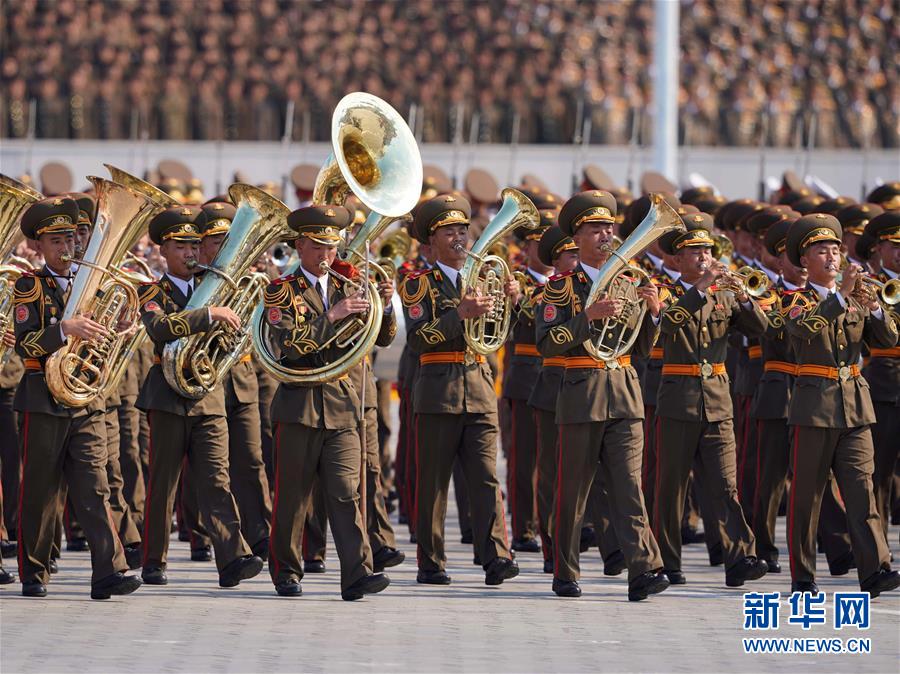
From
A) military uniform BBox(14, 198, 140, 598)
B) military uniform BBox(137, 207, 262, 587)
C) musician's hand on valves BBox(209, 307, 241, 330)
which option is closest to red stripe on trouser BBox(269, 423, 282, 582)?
military uniform BBox(137, 207, 262, 587)

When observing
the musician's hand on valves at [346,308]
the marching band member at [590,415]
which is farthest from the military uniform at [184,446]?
the marching band member at [590,415]

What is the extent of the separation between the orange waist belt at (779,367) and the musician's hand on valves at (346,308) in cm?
259

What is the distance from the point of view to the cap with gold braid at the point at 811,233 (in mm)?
10336

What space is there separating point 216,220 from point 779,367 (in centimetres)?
316

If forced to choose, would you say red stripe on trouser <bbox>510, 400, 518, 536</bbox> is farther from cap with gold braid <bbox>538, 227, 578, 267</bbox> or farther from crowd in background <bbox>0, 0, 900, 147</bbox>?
crowd in background <bbox>0, 0, 900, 147</bbox>

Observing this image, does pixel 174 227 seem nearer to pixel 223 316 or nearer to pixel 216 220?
pixel 216 220

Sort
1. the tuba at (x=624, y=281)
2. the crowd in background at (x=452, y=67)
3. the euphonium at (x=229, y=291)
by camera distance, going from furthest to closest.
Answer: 1. the crowd in background at (x=452, y=67)
2. the euphonium at (x=229, y=291)
3. the tuba at (x=624, y=281)

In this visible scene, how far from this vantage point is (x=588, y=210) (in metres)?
10.2

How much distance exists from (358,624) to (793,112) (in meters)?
17.9

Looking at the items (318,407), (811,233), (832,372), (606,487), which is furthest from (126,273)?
(832,372)

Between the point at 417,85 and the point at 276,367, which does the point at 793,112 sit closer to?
→ the point at 417,85

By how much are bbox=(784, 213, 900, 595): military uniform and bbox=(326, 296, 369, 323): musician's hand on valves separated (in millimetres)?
2185

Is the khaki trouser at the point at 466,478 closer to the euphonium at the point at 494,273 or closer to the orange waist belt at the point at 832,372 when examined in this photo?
the euphonium at the point at 494,273

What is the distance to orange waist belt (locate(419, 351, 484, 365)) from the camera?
10.8 metres
